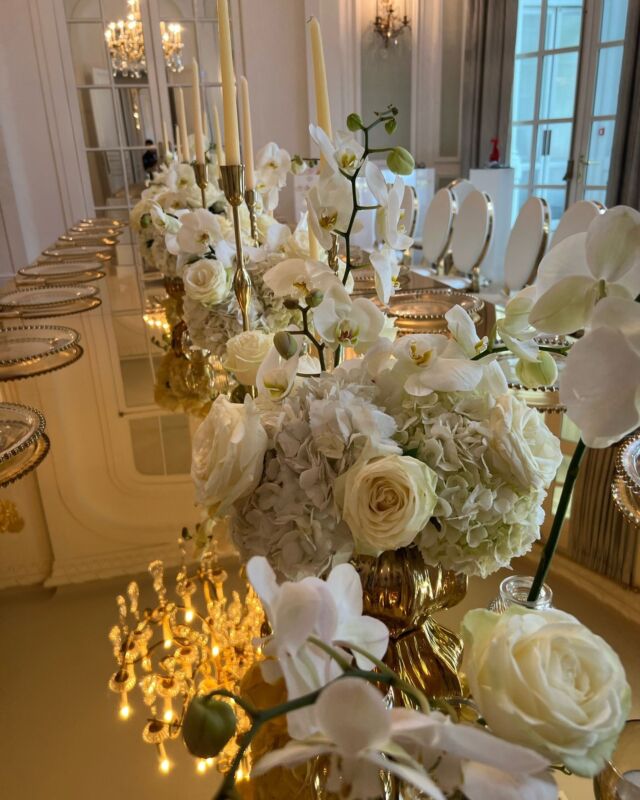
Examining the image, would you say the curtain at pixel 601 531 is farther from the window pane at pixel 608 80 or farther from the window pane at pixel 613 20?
the window pane at pixel 613 20

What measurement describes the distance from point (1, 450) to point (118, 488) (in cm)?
21

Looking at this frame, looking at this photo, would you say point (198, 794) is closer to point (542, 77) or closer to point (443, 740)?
Result: point (443, 740)

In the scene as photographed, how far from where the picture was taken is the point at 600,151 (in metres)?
4.64

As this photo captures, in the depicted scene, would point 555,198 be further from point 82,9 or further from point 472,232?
point 82,9

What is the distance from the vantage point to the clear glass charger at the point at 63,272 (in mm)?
2273

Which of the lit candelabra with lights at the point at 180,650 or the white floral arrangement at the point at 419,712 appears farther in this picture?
the lit candelabra with lights at the point at 180,650

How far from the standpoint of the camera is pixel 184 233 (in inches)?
41.1

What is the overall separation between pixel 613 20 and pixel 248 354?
4.91m

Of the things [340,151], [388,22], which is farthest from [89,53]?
[340,151]

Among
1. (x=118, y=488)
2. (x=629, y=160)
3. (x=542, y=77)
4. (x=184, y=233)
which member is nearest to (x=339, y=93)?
(x=542, y=77)

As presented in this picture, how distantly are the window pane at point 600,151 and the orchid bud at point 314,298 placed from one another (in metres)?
4.69

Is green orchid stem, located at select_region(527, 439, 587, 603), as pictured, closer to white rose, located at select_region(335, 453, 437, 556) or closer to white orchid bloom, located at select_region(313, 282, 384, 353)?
white rose, located at select_region(335, 453, 437, 556)

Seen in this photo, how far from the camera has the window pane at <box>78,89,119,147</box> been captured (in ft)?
16.6

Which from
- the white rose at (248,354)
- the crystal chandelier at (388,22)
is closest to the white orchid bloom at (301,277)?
the white rose at (248,354)
